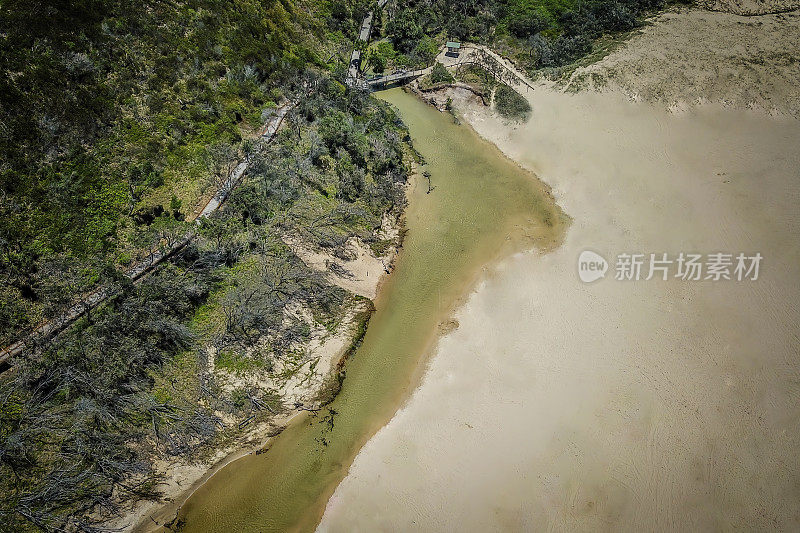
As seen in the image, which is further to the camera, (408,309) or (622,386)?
(408,309)

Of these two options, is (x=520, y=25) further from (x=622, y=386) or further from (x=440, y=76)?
(x=622, y=386)

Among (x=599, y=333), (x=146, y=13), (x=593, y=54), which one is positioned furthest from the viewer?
(x=593, y=54)

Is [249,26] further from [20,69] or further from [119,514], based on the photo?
[119,514]

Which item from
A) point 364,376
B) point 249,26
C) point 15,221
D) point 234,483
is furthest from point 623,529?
point 249,26

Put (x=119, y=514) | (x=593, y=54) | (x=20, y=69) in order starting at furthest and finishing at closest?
(x=593, y=54) < (x=20, y=69) < (x=119, y=514)
